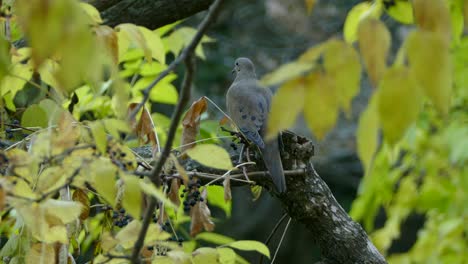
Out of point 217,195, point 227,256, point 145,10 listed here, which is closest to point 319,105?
point 227,256

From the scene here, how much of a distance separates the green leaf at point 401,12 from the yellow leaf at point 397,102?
0.74m

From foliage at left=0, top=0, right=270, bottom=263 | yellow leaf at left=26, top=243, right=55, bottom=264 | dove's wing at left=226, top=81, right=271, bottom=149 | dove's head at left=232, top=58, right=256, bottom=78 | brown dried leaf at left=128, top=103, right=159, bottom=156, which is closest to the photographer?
foliage at left=0, top=0, right=270, bottom=263

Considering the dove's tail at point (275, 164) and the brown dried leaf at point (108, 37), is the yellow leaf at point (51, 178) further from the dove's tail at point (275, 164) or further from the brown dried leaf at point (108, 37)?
the dove's tail at point (275, 164)

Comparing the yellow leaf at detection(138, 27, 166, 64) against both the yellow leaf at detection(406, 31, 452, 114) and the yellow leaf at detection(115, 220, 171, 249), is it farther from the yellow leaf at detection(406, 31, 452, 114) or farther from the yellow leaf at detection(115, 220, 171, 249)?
the yellow leaf at detection(406, 31, 452, 114)

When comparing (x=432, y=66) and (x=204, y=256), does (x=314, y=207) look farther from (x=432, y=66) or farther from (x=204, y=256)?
(x=432, y=66)

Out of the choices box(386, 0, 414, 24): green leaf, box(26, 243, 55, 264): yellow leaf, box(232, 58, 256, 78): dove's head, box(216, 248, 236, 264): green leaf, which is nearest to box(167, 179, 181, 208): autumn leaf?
box(216, 248, 236, 264): green leaf

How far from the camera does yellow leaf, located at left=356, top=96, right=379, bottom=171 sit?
2.05 feet

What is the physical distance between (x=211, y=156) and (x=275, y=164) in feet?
1.32

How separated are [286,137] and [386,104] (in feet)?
3.02

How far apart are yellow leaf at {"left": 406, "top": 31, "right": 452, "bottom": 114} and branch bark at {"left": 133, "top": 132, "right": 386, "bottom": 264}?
890 millimetres

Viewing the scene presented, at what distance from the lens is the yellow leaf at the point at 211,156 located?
1056 millimetres

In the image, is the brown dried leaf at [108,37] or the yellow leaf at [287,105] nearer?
the yellow leaf at [287,105]

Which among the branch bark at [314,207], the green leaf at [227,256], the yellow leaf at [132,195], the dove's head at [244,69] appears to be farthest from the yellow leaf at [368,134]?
the dove's head at [244,69]

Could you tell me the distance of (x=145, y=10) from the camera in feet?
6.55
